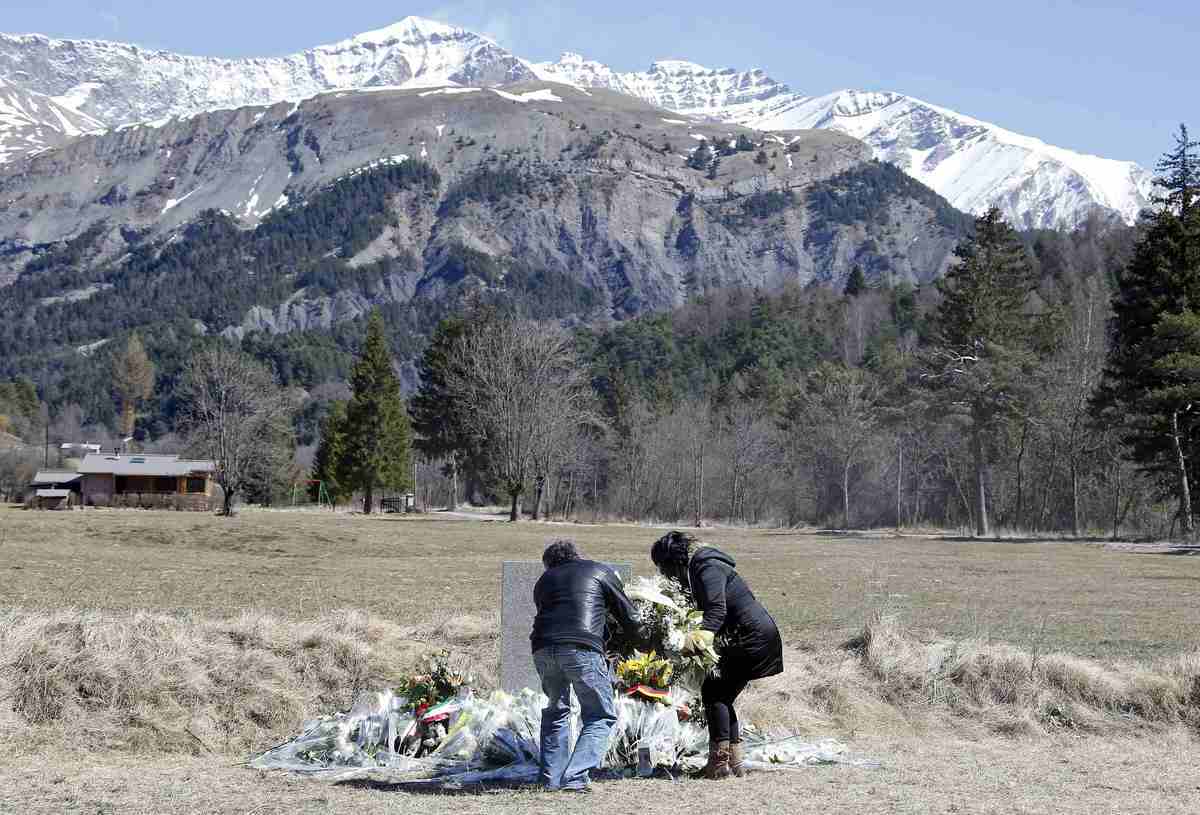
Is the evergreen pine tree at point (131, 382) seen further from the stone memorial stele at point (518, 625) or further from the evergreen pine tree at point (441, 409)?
the stone memorial stele at point (518, 625)

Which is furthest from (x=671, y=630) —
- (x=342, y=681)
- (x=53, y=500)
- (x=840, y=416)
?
(x=840, y=416)

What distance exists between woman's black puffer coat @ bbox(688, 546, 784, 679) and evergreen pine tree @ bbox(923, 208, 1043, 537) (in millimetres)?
54141

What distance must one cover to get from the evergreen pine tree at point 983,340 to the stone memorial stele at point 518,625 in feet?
173

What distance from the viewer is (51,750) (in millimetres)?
10602

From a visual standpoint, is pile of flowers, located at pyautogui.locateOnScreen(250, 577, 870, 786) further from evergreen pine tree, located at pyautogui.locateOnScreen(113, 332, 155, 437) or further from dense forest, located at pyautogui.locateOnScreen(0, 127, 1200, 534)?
evergreen pine tree, located at pyautogui.locateOnScreen(113, 332, 155, 437)

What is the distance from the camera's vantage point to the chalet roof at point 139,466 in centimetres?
9281

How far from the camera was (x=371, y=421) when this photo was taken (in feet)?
271

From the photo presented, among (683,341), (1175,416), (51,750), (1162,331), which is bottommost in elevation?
(51,750)

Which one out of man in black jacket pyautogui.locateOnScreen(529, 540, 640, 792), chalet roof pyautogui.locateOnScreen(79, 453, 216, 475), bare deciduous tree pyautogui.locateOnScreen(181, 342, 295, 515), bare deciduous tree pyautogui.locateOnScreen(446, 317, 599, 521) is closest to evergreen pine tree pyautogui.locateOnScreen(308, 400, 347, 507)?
bare deciduous tree pyautogui.locateOnScreen(181, 342, 295, 515)

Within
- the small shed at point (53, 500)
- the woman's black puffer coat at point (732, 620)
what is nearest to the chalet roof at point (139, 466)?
the small shed at point (53, 500)

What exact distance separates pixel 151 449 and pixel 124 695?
142689 millimetres

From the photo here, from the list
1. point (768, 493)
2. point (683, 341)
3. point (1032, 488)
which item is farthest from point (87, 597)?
point (683, 341)

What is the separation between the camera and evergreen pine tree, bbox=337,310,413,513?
8131 cm

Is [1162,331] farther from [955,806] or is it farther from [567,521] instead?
[955,806]
